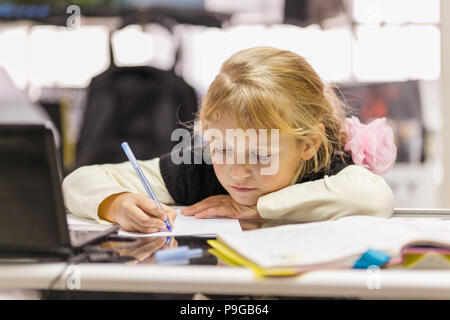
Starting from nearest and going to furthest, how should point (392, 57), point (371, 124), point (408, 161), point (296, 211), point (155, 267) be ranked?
point (155, 267) → point (296, 211) → point (371, 124) → point (392, 57) → point (408, 161)

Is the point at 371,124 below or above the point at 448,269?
above

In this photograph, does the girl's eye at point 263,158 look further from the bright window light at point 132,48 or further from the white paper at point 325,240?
the bright window light at point 132,48

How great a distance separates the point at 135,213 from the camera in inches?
30.0

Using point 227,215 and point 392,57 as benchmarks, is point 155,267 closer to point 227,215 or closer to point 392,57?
point 227,215

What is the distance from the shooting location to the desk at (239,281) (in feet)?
1.67

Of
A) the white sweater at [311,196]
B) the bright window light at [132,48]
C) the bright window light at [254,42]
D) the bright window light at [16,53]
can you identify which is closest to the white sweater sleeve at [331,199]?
the white sweater at [311,196]

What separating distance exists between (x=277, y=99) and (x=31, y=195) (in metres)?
0.48

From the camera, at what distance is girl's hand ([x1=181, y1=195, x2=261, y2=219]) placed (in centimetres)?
88

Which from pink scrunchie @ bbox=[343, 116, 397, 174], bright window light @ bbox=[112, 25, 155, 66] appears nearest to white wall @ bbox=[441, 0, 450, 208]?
pink scrunchie @ bbox=[343, 116, 397, 174]

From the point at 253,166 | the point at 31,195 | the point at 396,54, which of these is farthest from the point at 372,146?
the point at 396,54

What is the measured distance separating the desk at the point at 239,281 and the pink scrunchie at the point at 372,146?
0.43 meters

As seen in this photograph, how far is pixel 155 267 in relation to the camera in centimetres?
53

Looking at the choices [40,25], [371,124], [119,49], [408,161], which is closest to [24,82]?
[40,25]

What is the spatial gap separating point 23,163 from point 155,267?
18cm
